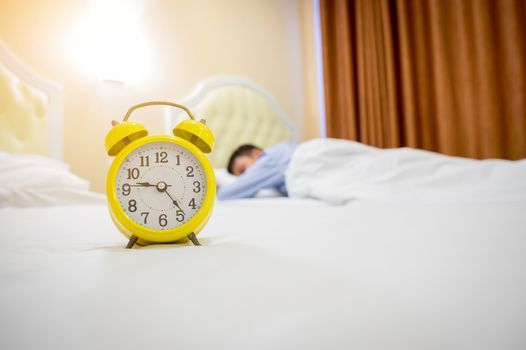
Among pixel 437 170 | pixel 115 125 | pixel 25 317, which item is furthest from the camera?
pixel 437 170

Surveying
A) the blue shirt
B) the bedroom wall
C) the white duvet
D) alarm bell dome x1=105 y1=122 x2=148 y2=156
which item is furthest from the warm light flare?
Answer: alarm bell dome x1=105 y1=122 x2=148 y2=156

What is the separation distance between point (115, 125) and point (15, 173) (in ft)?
3.55

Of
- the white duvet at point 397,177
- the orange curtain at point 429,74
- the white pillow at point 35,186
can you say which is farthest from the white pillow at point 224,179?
the orange curtain at point 429,74

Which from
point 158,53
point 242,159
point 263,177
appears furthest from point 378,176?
point 158,53

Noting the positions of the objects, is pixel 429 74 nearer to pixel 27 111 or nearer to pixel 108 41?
pixel 108 41

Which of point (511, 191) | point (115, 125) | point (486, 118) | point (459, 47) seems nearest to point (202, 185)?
point (115, 125)

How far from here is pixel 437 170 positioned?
115cm

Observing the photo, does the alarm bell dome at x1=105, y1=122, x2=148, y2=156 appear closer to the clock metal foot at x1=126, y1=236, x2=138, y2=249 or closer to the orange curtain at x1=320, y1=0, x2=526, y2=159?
the clock metal foot at x1=126, y1=236, x2=138, y2=249

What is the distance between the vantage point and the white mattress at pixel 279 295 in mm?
208

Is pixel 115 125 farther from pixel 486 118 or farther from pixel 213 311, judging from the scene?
pixel 486 118

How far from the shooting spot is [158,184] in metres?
0.51

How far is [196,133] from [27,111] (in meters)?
1.67

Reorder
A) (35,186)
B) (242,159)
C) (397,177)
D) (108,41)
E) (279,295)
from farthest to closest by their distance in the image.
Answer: (242,159) < (108,41) < (35,186) < (397,177) < (279,295)

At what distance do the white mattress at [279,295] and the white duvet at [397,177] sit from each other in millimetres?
547
